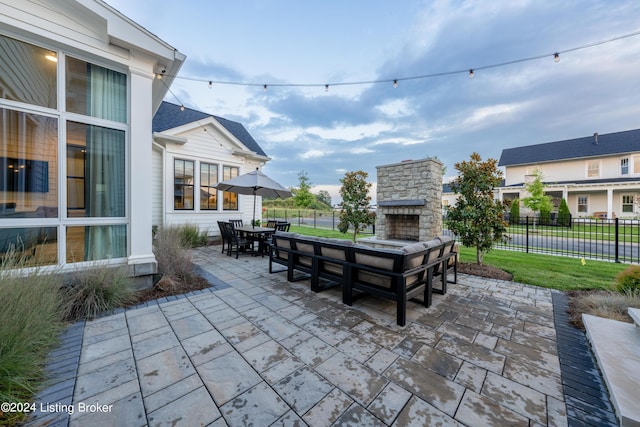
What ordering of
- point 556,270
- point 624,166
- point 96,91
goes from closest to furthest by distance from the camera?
point 96,91, point 556,270, point 624,166

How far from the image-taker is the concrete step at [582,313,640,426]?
5.17 ft

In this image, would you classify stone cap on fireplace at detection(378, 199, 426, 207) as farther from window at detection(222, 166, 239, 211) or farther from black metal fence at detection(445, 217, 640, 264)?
window at detection(222, 166, 239, 211)

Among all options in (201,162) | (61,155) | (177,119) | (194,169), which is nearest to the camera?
(61,155)

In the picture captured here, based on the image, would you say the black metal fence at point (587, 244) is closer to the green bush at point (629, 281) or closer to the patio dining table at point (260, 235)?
the green bush at point (629, 281)

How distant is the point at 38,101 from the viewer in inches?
133

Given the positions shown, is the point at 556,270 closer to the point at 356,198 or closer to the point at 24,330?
the point at 356,198

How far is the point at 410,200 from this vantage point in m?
7.38

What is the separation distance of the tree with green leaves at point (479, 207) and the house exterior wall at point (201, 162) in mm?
8268

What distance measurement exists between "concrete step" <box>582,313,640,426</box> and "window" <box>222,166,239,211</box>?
1022cm

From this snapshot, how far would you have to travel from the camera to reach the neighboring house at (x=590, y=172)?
18031 mm

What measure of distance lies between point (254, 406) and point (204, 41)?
37.5 feet

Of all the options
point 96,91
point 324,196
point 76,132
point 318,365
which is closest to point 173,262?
point 76,132

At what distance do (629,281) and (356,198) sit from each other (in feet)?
20.6

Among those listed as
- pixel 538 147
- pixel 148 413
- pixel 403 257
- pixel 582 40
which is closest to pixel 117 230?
pixel 148 413
